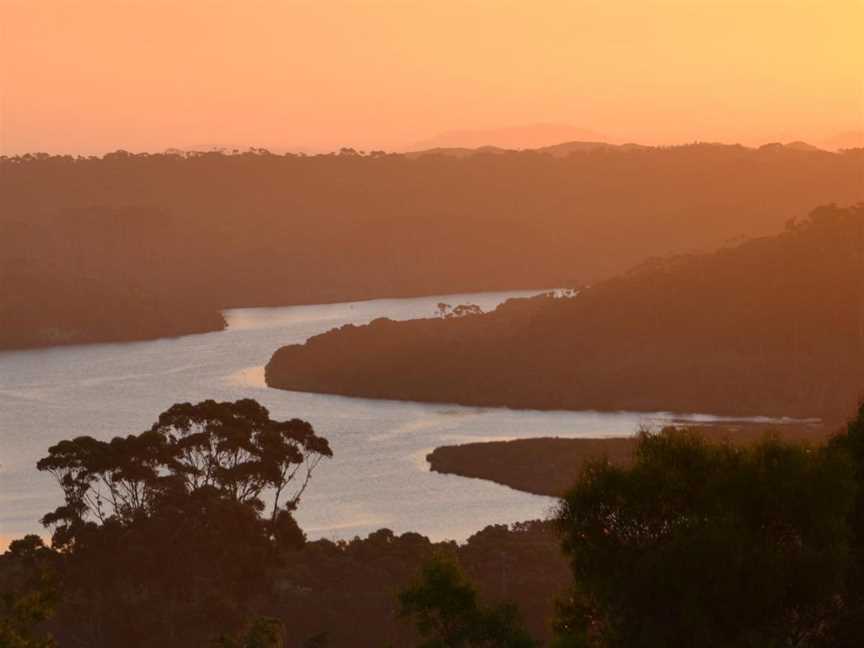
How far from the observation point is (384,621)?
51250mm

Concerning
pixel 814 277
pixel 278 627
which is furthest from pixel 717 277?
pixel 278 627

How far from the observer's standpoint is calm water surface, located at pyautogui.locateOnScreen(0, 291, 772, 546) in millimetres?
73125

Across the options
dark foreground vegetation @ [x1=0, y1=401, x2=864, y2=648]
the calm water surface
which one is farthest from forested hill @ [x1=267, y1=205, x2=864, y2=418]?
dark foreground vegetation @ [x1=0, y1=401, x2=864, y2=648]

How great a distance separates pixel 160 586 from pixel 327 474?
89.6 feet

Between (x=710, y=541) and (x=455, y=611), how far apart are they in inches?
260

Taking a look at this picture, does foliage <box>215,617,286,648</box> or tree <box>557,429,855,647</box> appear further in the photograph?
foliage <box>215,617,286,648</box>

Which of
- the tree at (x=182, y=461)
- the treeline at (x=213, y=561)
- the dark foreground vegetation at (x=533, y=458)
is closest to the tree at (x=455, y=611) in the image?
the treeline at (x=213, y=561)

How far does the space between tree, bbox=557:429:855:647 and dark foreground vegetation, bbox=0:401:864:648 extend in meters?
0.03

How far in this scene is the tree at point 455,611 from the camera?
105 ft

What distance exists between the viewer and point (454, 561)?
3253 centimetres

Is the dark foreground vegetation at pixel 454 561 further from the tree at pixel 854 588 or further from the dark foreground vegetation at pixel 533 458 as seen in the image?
the dark foreground vegetation at pixel 533 458

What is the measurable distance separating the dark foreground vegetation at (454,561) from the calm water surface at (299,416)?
3.90 meters

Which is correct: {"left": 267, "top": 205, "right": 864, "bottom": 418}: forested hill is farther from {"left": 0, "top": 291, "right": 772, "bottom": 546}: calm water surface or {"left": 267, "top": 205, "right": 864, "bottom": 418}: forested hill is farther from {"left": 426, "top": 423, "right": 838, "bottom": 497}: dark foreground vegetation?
{"left": 426, "top": 423, "right": 838, "bottom": 497}: dark foreground vegetation

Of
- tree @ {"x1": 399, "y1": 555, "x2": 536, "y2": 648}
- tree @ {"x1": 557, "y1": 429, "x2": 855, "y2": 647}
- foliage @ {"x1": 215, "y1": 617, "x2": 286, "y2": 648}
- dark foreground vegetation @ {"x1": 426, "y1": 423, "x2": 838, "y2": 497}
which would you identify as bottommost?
dark foreground vegetation @ {"x1": 426, "y1": 423, "x2": 838, "y2": 497}
